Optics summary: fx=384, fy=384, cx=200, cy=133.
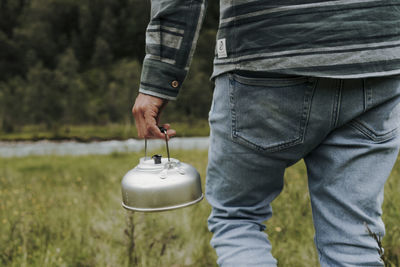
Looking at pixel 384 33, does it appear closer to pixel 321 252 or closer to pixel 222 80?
pixel 222 80

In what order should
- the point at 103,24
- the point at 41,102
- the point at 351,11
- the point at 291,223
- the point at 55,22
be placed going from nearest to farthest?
1. the point at 351,11
2. the point at 291,223
3. the point at 41,102
4. the point at 103,24
5. the point at 55,22

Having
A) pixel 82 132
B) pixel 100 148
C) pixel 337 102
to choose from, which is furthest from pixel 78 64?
pixel 337 102

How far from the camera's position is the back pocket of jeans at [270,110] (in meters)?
0.94

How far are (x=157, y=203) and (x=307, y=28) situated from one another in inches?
23.9

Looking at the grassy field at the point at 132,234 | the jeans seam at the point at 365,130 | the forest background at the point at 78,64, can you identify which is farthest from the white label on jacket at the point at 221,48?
the forest background at the point at 78,64

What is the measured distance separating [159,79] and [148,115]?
106 millimetres

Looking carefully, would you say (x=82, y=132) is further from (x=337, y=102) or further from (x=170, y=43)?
(x=337, y=102)

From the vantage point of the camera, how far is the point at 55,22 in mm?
25547

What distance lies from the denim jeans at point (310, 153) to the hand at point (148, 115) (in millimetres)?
156

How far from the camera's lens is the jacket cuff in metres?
1.07

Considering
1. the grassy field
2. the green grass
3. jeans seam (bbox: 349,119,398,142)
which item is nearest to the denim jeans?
jeans seam (bbox: 349,119,398,142)

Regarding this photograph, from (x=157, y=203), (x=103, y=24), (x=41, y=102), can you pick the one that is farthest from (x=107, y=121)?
(x=157, y=203)

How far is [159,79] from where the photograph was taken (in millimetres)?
1068

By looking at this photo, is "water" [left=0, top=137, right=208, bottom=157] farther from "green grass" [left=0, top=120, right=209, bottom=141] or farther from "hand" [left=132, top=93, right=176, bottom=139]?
"hand" [left=132, top=93, right=176, bottom=139]
